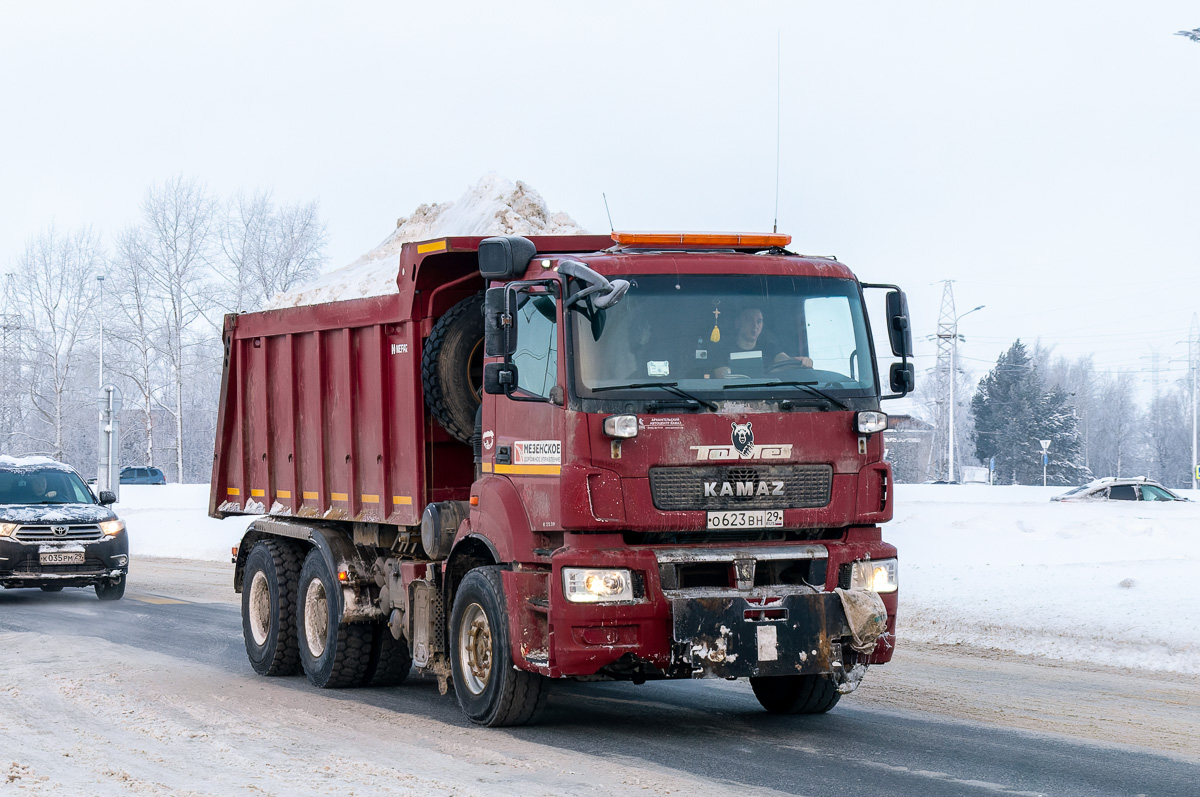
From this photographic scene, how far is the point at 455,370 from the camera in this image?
377 inches

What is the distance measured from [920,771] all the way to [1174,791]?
4.02 ft

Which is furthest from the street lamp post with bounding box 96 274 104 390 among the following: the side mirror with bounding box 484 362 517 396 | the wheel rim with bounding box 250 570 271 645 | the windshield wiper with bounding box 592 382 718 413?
the windshield wiper with bounding box 592 382 718 413

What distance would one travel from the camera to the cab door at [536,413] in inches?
316

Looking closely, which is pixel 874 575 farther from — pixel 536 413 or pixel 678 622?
pixel 536 413

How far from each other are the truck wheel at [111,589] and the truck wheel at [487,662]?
435 inches

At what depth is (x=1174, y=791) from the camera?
22.4 ft

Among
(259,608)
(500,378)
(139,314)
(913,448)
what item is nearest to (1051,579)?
(259,608)

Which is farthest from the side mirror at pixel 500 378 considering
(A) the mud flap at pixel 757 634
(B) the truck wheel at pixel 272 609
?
(B) the truck wheel at pixel 272 609

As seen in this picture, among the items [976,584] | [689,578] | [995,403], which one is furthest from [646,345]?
[995,403]

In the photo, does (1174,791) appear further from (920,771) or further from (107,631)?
(107,631)

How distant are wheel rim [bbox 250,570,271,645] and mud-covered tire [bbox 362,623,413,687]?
1.36 meters

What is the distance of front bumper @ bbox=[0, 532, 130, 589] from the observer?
714 inches

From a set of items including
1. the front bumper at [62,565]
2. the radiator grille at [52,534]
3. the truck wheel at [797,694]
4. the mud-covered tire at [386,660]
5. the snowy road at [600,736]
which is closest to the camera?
the snowy road at [600,736]

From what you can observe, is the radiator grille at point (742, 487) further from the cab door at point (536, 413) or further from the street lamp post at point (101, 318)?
the street lamp post at point (101, 318)
